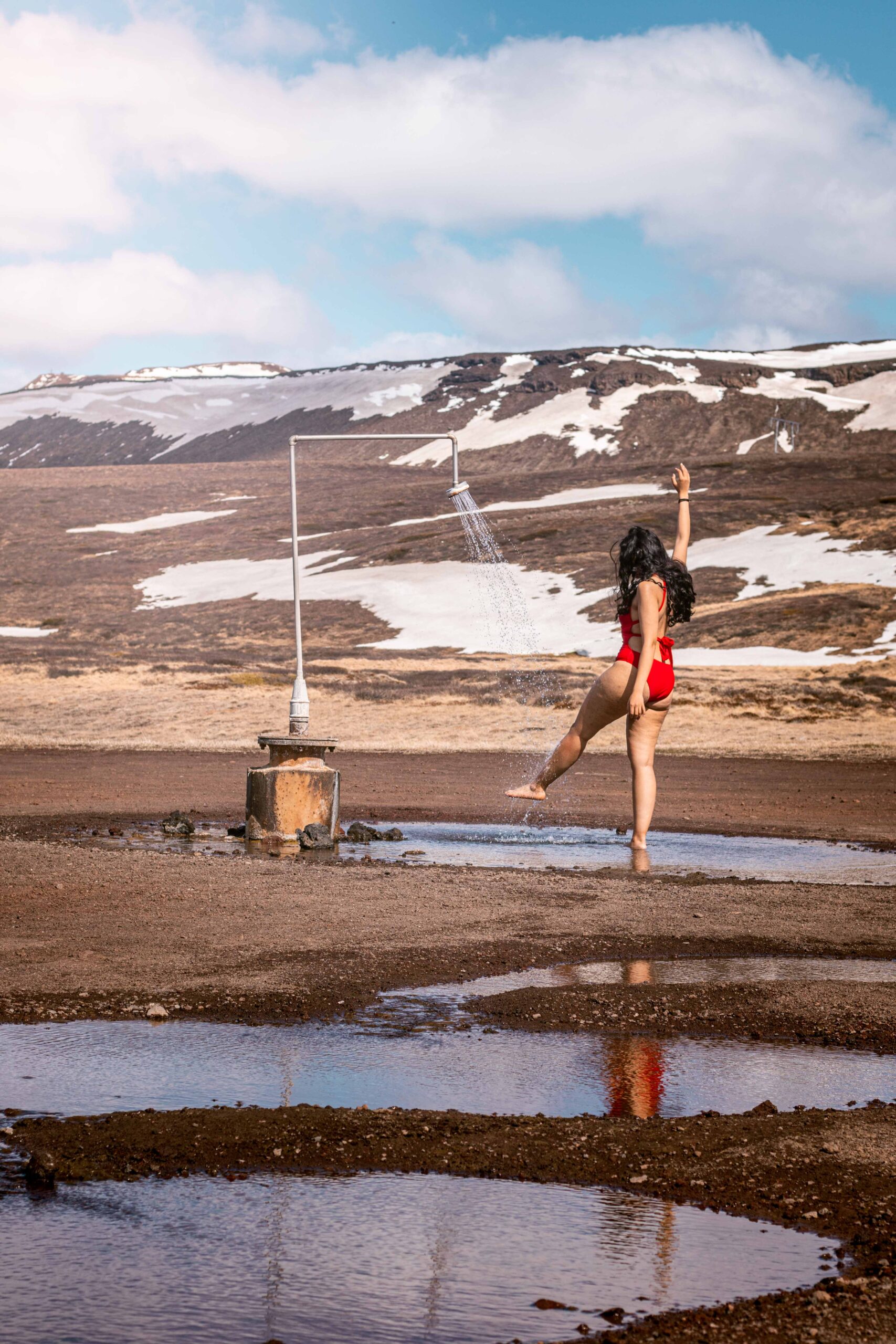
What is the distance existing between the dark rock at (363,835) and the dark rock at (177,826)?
1753 mm

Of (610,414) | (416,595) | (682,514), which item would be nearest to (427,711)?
(682,514)

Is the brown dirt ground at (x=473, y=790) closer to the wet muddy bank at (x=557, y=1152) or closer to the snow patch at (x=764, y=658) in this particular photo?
the wet muddy bank at (x=557, y=1152)

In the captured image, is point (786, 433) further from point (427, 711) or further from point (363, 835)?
point (363, 835)

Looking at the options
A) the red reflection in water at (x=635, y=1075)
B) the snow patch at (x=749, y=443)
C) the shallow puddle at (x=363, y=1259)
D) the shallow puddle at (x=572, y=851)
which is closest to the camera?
the shallow puddle at (x=363, y=1259)

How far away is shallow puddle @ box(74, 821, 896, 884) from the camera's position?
525 inches

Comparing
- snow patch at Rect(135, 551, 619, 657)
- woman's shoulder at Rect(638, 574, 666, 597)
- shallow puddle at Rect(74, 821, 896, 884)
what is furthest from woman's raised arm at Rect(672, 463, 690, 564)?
snow patch at Rect(135, 551, 619, 657)

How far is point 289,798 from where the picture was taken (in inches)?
605

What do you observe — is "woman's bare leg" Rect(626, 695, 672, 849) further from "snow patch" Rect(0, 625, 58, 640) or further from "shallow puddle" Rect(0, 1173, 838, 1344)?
"snow patch" Rect(0, 625, 58, 640)

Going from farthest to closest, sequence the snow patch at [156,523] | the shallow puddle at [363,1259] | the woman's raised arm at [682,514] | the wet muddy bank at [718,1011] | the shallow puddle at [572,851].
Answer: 1. the snow patch at [156,523]
2. the shallow puddle at [572,851]
3. the woman's raised arm at [682,514]
4. the wet muddy bank at [718,1011]
5. the shallow puddle at [363,1259]

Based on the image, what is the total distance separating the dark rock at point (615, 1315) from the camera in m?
3.69

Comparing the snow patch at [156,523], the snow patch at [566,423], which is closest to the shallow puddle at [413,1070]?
the snow patch at [156,523]

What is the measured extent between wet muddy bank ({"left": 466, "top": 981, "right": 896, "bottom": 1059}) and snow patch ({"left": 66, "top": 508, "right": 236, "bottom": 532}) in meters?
96.4

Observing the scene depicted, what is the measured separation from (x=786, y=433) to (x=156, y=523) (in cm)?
6834

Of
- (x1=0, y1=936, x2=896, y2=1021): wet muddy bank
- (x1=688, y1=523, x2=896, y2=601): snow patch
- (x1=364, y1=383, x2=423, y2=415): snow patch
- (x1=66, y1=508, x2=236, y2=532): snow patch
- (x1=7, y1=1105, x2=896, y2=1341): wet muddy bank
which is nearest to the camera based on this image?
(x1=7, y1=1105, x2=896, y2=1341): wet muddy bank
